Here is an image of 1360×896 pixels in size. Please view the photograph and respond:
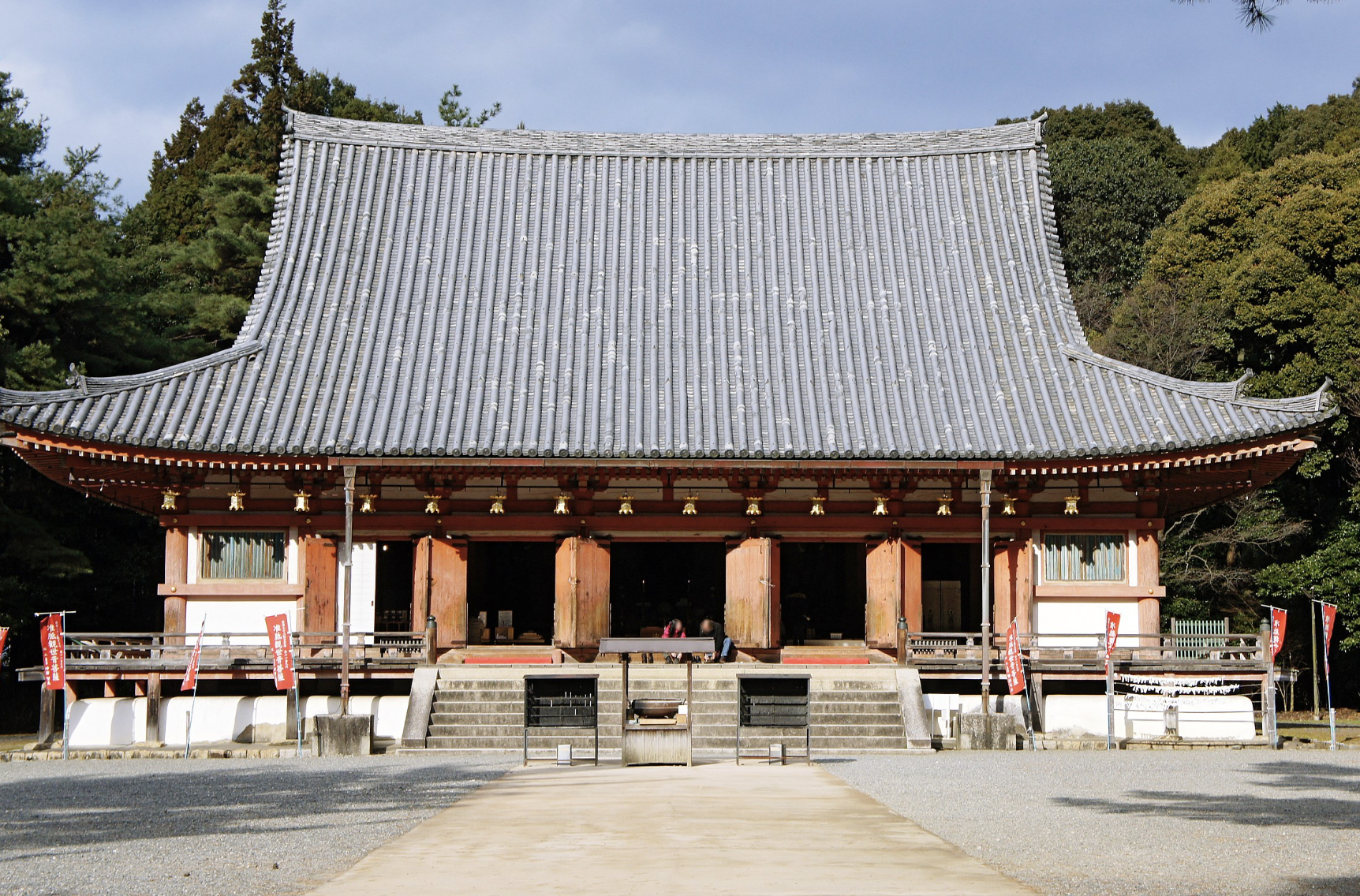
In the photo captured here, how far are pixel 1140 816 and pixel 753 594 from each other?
10.7 meters

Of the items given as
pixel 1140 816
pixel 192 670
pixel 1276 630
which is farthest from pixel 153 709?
pixel 1276 630

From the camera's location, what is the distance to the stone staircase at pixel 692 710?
1777 cm

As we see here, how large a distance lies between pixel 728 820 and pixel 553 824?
138 cm

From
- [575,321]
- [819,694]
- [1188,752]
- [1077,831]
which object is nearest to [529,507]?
[575,321]

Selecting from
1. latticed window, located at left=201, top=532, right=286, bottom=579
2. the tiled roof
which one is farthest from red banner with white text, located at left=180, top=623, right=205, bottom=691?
the tiled roof

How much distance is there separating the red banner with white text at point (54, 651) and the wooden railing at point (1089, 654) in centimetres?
1216

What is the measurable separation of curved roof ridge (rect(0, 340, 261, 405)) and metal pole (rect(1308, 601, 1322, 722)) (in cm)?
2476

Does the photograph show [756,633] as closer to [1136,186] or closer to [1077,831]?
[1077,831]

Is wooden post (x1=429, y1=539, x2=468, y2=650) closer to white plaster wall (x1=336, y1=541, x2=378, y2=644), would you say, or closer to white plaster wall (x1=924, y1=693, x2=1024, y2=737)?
white plaster wall (x1=336, y1=541, x2=378, y2=644)

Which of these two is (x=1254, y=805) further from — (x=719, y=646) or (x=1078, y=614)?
(x=719, y=646)

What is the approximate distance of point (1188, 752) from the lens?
61.3 feet

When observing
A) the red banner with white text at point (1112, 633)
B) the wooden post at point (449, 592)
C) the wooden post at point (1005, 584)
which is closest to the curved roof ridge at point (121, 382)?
the wooden post at point (449, 592)

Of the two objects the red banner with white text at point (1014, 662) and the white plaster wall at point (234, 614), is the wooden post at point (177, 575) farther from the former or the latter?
the red banner with white text at point (1014, 662)

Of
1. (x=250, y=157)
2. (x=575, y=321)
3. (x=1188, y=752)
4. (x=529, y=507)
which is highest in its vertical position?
(x=250, y=157)
